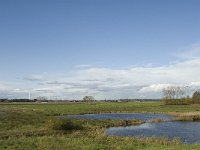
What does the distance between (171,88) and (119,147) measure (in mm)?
170234

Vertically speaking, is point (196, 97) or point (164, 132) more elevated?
point (196, 97)

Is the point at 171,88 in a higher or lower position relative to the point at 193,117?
higher

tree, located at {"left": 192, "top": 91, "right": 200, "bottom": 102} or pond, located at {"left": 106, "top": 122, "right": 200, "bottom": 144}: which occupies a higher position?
tree, located at {"left": 192, "top": 91, "right": 200, "bottom": 102}

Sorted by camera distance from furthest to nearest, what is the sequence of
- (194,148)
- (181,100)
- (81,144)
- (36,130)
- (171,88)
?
1. (171,88)
2. (181,100)
3. (36,130)
4. (81,144)
5. (194,148)

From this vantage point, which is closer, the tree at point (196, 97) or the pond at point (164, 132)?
the pond at point (164, 132)

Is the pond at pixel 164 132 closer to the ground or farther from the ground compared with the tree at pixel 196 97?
closer to the ground

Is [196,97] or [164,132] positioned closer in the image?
[164,132]

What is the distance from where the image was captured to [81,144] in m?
33.6

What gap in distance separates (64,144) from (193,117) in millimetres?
58379

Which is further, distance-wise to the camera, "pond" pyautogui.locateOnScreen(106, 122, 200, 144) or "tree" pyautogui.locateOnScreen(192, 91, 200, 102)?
"tree" pyautogui.locateOnScreen(192, 91, 200, 102)

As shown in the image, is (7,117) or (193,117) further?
(193,117)

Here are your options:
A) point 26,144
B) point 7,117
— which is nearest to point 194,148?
point 26,144

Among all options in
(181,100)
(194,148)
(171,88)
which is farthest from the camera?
(171,88)

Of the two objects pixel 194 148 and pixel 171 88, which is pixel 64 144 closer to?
pixel 194 148
